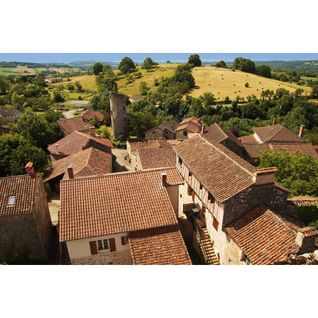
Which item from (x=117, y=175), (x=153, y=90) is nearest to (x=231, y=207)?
(x=117, y=175)

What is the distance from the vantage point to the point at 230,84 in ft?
259

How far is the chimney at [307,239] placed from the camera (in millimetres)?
10203

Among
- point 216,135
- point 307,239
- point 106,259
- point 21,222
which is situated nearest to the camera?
point 307,239

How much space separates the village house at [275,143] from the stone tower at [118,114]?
68.3ft

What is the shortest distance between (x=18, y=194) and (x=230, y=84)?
73968 mm

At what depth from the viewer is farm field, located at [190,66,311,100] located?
7354 cm

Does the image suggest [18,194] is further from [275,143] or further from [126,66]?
[126,66]

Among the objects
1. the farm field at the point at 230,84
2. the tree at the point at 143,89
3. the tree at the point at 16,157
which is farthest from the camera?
the tree at the point at 143,89

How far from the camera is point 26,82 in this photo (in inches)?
3920

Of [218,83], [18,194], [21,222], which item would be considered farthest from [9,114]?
[218,83]

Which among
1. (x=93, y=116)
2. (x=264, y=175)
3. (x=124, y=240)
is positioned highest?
(x=264, y=175)

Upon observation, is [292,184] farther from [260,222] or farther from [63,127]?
[63,127]

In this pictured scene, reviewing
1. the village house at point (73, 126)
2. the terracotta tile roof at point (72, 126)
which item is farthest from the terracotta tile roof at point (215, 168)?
the terracotta tile roof at point (72, 126)

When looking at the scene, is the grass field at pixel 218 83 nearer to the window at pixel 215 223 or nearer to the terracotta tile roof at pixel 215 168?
the terracotta tile roof at pixel 215 168
